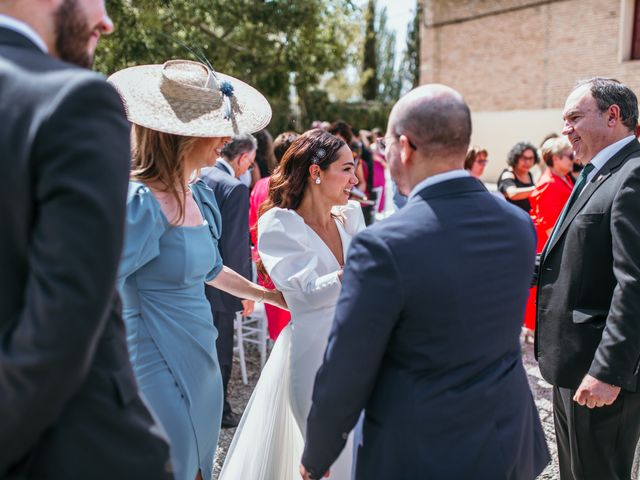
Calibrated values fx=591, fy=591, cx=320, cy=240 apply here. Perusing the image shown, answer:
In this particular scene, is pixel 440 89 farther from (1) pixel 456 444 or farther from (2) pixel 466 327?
(1) pixel 456 444

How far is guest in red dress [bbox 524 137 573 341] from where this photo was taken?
535cm

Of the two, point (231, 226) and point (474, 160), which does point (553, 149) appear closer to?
point (474, 160)

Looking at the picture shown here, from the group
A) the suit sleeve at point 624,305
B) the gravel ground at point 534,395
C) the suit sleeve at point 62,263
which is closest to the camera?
the suit sleeve at point 62,263

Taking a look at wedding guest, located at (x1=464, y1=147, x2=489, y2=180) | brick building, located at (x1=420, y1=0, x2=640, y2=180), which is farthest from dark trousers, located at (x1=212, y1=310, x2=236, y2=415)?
brick building, located at (x1=420, y1=0, x2=640, y2=180)

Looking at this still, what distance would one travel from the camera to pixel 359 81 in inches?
1348

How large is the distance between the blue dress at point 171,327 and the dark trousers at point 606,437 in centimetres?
163

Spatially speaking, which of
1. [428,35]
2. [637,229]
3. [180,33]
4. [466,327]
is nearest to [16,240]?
[466,327]

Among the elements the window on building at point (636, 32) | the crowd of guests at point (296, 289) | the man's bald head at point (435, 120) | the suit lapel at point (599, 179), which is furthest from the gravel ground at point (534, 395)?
the window on building at point (636, 32)

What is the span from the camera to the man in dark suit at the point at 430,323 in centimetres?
163

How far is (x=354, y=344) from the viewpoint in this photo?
1.65 meters

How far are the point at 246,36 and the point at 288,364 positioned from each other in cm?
1470

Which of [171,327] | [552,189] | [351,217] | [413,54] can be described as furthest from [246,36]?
[413,54]

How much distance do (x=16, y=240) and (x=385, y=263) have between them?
900 millimetres

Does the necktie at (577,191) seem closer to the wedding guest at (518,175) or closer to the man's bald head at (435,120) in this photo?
the man's bald head at (435,120)
